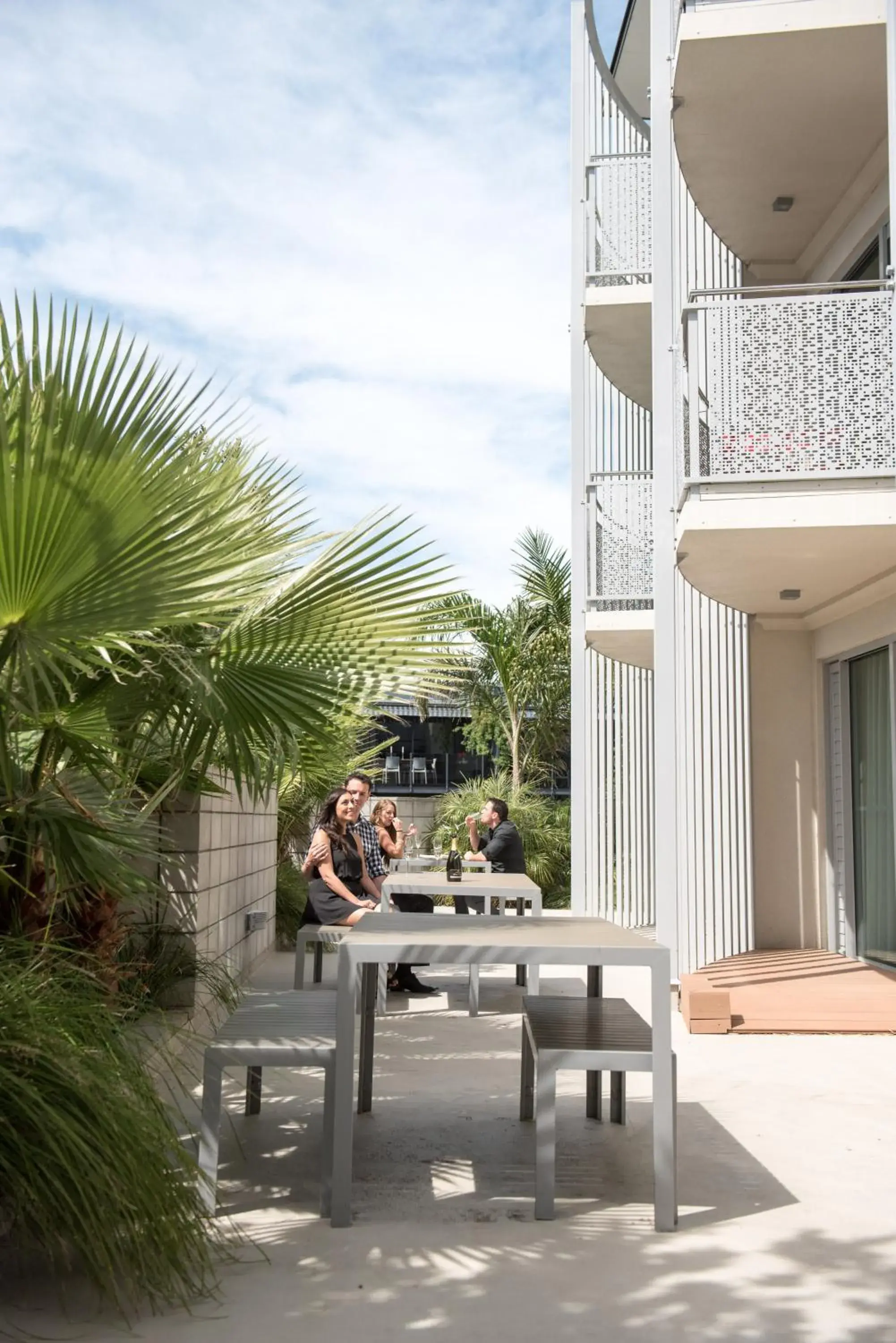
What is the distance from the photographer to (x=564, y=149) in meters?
15.8

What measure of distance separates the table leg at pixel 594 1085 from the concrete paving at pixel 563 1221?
0.37 feet

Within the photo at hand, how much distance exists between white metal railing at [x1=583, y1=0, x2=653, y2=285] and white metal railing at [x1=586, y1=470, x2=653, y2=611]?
219cm

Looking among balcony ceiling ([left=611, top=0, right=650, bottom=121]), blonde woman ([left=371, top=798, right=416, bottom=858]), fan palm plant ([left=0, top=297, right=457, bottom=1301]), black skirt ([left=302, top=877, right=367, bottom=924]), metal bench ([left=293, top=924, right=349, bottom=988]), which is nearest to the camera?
fan palm plant ([left=0, top=297, right=457, bottom=1301])

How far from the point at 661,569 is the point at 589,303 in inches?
167

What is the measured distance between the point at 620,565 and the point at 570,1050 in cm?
955

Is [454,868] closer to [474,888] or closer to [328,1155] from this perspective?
[474,888]

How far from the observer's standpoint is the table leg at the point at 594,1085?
18.7 feet

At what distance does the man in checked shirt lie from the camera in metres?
9.27

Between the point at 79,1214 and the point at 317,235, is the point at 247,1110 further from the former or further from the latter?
the point at 317,235

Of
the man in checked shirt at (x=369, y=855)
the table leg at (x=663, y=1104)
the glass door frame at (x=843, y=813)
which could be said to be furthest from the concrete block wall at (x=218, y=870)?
the glass door frame at (x=843, y=813)

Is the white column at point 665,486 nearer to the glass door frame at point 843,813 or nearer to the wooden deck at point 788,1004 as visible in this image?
the wooden deck at point 788,1004

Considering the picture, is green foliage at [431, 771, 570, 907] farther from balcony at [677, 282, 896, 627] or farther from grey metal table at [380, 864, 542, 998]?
balcony at [677, 282, 896, 627]

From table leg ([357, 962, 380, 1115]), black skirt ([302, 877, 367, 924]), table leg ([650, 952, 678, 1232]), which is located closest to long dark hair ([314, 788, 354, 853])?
black skirt ([302, 877, 367, 924])

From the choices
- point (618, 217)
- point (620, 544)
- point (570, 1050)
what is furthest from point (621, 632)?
point (570, 1050)
